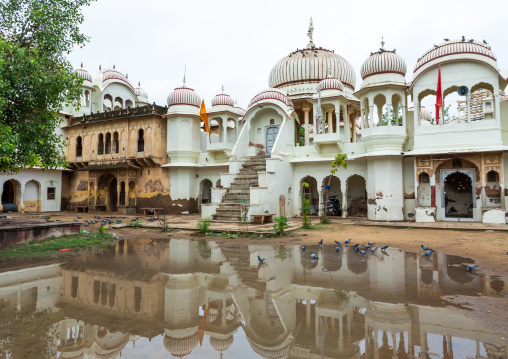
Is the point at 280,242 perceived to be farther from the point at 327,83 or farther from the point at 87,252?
the point at 327,83

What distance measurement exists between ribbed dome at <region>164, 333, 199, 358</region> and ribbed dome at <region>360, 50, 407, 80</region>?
1488cm

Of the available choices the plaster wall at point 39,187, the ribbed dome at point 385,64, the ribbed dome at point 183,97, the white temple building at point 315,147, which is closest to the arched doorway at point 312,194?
the white temple building at point 315,147

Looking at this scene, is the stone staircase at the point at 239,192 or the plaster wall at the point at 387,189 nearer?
the stone staircase at the point at 239,192

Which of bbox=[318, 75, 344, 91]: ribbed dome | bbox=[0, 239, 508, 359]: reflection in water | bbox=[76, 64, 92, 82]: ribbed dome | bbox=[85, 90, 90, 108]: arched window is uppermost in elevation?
bbox=[76, 64, 92, 82]: ribbed dome

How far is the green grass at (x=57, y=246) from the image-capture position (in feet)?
25.8

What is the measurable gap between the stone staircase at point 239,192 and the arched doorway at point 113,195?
1079 centimetres

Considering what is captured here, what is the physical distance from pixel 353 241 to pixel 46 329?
26.5ft

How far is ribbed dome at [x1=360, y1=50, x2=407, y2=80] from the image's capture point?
50.0 ft

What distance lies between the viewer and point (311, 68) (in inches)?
814

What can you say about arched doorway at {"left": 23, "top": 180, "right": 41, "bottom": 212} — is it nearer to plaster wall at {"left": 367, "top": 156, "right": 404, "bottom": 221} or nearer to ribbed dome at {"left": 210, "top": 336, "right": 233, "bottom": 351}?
plaster wall at {"left": 367, "top": 156, "right": 404, "bottom": 221}

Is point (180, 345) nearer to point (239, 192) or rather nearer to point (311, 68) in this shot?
point (239, 192)

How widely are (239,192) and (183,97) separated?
8187mm

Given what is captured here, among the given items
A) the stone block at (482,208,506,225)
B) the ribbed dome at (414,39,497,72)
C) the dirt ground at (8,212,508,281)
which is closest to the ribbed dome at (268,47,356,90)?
the ribbed dome at (414,39,497,72)

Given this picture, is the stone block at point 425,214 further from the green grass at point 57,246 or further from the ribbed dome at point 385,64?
the green grass at point 57,246
